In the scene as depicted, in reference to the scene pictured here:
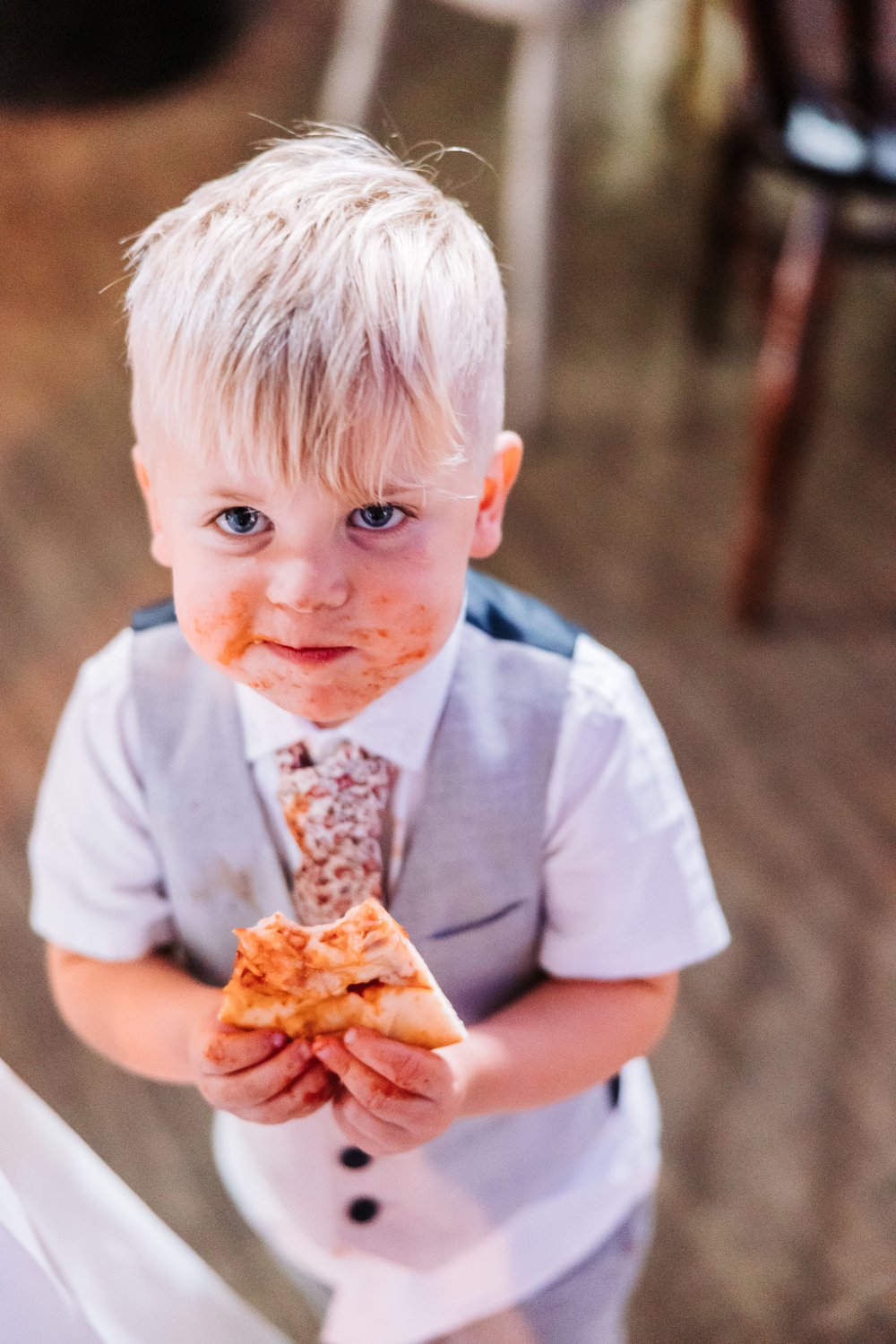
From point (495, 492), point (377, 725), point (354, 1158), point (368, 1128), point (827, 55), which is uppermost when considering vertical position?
point (827, 55)

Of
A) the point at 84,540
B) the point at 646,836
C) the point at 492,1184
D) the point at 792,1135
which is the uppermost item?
the point at 646,836

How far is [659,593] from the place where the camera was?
1711mm

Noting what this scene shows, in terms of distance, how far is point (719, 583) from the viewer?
173 cm

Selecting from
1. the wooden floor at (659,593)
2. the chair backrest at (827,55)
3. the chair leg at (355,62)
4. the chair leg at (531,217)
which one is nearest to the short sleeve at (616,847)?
the wooden floor at (659,593)

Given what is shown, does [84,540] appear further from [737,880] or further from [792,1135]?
[792,1135]

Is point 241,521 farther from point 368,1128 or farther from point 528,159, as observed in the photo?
point 528,159

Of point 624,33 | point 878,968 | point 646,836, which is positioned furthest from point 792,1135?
point 624,33

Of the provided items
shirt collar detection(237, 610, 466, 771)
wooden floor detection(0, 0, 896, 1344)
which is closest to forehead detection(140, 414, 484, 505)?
shirt collar detection(237, 610, 466, 771)

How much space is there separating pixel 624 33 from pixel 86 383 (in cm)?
107

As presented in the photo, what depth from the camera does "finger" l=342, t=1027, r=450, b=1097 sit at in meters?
0.59

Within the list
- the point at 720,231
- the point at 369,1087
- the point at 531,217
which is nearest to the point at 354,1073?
the point at 369,1087

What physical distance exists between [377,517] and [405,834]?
20 centimetres

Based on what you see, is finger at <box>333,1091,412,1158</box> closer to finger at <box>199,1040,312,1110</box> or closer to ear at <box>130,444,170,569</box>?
finger at <box>199,1040,312,1110</box>

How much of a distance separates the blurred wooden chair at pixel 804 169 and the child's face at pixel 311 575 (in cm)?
92
